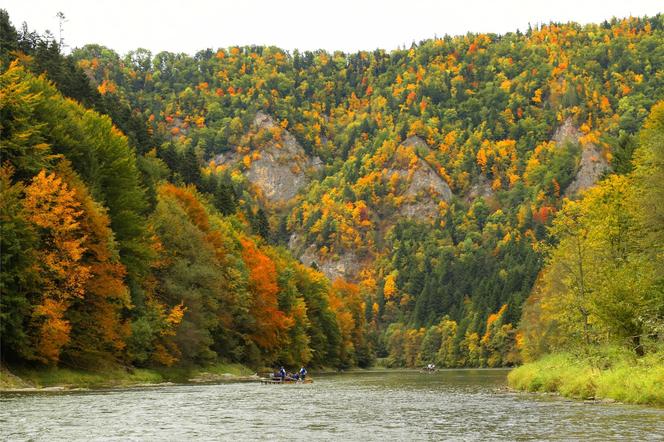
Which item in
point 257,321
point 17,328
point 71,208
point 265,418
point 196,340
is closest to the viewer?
point 265,418

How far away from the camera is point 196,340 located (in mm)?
87438

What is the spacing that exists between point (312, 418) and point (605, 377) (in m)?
18.5

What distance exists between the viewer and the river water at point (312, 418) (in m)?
33.6

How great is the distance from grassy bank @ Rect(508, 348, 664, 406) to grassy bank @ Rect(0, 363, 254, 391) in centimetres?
3080

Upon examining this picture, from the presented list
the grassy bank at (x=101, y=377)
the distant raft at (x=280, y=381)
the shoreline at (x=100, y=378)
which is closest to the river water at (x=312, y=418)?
the shoreline at (x=100, y=378)

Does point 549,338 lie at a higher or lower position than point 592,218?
lower

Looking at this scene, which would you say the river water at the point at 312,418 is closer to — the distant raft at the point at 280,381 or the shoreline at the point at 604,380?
the shoreline at the point at 604,380

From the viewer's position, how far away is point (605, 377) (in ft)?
167

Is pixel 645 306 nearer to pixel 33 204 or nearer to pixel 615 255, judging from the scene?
pixel 615 255

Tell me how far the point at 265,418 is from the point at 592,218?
4094cm

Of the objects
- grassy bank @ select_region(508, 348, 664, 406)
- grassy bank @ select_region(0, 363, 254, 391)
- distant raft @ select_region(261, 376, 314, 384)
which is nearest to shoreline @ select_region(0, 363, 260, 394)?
grassy bank @ select_region(0, 363, 254, 391)

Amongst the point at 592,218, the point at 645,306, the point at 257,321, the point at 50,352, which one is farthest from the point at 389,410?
the point at 257,321

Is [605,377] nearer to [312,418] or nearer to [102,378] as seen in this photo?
[312,418]

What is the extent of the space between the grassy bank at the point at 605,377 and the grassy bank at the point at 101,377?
30.8m
